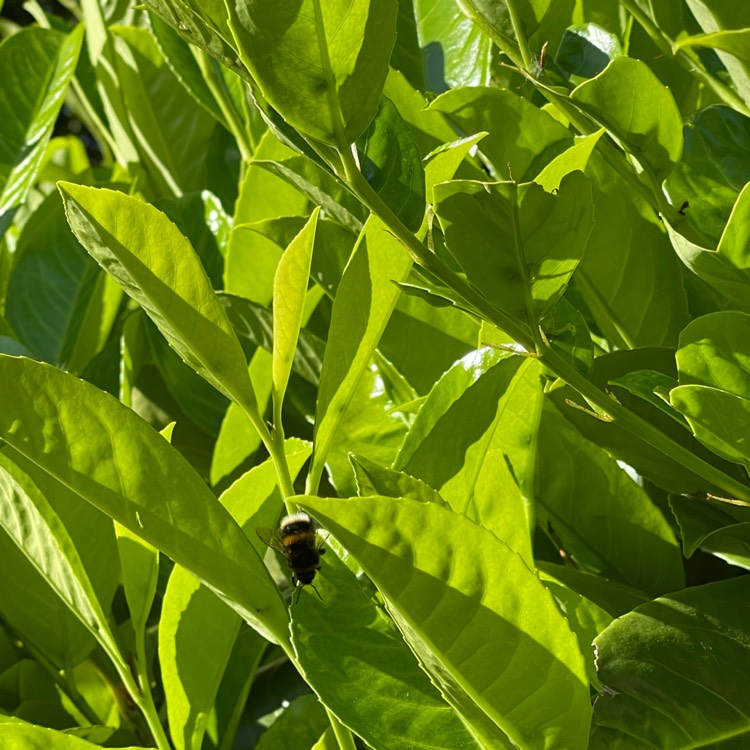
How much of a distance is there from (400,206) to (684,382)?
8.9 inches

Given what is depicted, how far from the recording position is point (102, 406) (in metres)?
0.66

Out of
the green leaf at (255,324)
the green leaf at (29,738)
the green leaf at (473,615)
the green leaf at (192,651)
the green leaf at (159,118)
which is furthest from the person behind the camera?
the green leaf at (159,118)

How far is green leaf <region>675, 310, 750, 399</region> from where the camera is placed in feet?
2.24

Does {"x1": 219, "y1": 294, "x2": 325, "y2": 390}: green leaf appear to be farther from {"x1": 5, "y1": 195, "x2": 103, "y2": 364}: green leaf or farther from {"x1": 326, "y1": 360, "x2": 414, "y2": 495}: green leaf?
{"x1": 5, "y1": 195, "x2": 103, "y2": 364}: green leaf

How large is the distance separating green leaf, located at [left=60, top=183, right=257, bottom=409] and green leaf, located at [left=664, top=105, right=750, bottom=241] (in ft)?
1.28

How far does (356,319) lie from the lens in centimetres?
71

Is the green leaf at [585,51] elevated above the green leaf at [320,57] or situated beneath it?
situated beneath

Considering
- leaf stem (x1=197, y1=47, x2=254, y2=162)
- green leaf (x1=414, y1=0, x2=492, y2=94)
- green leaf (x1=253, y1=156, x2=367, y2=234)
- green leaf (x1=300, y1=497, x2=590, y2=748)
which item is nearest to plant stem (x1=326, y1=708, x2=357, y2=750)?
green leaf (x1=300, y1=497, x2=590, y2=748)

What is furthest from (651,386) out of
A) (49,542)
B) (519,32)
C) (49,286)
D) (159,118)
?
(159,118)

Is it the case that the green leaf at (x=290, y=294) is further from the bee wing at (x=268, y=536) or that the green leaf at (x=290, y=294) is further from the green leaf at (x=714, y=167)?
the green leaf at (x=714, y=167)

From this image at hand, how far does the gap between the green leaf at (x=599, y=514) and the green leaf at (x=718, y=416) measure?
0.20m

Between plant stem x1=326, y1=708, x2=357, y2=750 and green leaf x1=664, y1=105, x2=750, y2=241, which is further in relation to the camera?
green leaf x1=664, y1=105, x2=750, y2=241

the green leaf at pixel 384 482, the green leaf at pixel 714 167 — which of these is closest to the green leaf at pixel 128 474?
the green leaf at pixel 384 482

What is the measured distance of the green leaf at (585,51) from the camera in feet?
2.81
